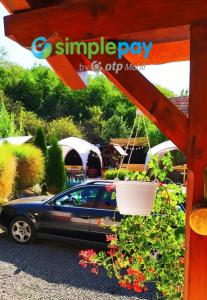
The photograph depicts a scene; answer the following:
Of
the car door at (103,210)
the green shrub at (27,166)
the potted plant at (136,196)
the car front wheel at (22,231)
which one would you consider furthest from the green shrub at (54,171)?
the potted plant at (136,196)

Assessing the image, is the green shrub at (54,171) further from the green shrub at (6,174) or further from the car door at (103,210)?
the car door at (103,210)

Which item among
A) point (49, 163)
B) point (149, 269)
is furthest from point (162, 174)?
point (49, 163)

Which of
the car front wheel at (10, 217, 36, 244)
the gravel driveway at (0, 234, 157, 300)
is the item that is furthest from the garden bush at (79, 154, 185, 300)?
the car front wheel at (10, 217, 36, 244)

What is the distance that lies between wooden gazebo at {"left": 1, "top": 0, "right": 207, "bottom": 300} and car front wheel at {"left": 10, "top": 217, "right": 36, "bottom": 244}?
18.3 feet

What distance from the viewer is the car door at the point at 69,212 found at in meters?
6.48

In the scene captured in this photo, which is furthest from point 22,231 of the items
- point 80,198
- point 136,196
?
point 136,196

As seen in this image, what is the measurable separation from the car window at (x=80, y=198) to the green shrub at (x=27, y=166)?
5.94 m

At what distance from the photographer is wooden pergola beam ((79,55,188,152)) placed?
1684 mm

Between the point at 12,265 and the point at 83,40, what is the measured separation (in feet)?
15.8

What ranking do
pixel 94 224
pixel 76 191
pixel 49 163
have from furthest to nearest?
1. pixel 49 163
2. pixel 76 191
3. pixel 94 224

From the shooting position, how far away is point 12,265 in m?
5.86

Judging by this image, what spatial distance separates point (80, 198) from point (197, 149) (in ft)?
17.1

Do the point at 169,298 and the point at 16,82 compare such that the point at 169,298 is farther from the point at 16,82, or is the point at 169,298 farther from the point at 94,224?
the point at 16,82

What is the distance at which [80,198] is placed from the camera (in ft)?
22.0
